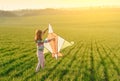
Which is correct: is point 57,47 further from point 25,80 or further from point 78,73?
point 25,80

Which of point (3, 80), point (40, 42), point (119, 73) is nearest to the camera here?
point (3, 80)

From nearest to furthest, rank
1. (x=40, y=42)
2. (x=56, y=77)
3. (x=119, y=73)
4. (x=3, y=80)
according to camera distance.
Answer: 1. (x=3, y=80)
2. (x=56, y=77)
3. (x=40, y=42)
4. (x=119, y=73)

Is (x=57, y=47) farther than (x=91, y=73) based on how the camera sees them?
Yes

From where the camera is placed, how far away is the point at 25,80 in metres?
12.0

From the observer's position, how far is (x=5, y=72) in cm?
1347

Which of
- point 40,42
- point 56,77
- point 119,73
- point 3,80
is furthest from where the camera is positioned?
point 119,73

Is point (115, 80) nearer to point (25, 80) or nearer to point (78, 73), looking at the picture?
point (78, 73)

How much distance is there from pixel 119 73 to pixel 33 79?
5.13 meters

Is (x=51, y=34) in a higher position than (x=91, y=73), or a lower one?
higher

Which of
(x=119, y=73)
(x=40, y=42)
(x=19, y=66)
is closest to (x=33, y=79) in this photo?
(x=40, y=42)

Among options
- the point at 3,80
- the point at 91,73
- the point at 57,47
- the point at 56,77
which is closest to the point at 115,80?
the point at 91,73

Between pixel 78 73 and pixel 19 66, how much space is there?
3489mm

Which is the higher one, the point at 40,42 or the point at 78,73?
the point at 40,42

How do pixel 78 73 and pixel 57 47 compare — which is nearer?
pixel 78 73
